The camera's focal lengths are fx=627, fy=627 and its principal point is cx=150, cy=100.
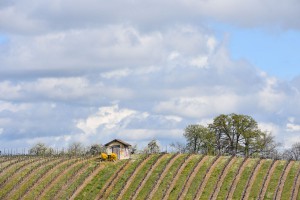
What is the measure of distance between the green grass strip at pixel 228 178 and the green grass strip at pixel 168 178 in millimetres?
10205

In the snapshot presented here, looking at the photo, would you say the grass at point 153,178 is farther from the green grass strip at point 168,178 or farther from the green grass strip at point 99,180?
the green grass strip at point 99,180

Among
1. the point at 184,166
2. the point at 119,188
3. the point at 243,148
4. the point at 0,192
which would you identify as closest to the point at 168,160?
the point at 184,166

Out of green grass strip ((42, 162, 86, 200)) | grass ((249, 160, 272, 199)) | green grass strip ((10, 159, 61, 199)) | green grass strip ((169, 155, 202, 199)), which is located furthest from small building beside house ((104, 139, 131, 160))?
grass ((249, 160, 272, 199))

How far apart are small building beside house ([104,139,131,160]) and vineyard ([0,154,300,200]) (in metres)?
2.57

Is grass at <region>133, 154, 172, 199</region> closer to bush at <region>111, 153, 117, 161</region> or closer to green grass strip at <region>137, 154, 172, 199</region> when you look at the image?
green grass strip at <region>137, 154, 172, 199</region>

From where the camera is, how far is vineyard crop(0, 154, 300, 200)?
368 ft

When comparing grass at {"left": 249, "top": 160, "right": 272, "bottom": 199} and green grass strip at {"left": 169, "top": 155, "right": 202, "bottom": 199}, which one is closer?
grass at {"left": 249, "top": 160, "right": 272, "bottom": 199}

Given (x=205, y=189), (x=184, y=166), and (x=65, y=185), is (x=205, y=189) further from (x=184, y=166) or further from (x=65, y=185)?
(x=65, y=185)

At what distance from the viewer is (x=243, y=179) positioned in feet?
382

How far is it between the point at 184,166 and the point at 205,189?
1211 centimetres

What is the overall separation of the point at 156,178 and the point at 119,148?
695 inches

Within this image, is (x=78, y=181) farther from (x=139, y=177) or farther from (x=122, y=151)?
(x=122, y=151)

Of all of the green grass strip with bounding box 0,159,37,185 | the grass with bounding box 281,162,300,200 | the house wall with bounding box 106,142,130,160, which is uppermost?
the house wall with bounding box 106,142,130,160

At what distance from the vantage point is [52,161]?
445ft
